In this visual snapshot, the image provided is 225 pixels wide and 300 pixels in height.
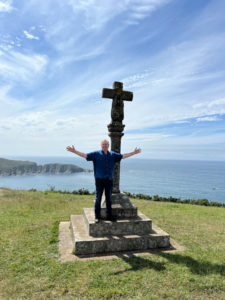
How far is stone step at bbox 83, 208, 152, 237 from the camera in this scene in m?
5.70

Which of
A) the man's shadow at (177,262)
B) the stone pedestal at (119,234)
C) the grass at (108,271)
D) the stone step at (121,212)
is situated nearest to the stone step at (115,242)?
the stone pedestal at (119,234)

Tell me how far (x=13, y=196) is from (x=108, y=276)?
34.8 ft

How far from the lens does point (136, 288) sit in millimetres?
3824

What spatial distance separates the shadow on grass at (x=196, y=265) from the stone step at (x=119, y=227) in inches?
37.2

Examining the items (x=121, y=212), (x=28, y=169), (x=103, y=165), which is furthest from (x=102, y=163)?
(x=28, y=169)

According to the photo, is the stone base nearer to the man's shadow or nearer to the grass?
the man's shadow

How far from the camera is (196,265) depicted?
470 centimetres

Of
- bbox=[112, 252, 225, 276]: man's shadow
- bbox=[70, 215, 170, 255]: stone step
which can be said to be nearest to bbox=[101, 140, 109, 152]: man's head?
bbox=[70, 215, 170, 255]: stone step

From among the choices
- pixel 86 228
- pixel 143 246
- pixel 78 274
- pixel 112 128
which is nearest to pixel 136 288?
pixel 78 274

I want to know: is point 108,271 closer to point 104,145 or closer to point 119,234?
point 119,234

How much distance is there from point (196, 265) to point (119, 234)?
82.9 inches

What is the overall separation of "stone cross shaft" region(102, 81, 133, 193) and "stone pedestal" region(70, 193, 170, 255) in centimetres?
77

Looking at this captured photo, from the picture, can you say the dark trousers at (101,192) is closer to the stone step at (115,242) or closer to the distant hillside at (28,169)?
the stone step at (115,242)

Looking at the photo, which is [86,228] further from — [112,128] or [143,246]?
[112,128]
